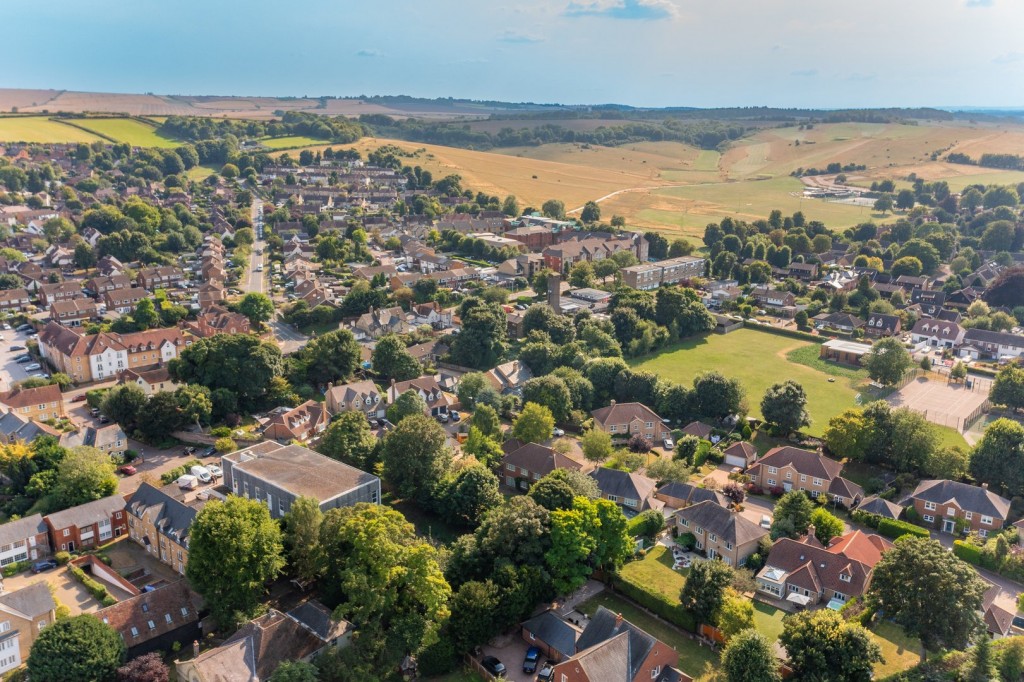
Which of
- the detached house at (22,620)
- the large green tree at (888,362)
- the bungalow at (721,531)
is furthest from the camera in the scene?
the large green tree at (888,362)

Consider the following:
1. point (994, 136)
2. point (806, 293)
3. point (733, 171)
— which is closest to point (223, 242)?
point (806, 293)

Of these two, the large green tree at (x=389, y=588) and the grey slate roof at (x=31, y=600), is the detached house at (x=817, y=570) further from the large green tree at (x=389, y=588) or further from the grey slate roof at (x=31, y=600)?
the grey slate roof at (x=31, y=600)

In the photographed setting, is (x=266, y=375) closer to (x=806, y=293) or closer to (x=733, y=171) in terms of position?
(x=806, y=293)

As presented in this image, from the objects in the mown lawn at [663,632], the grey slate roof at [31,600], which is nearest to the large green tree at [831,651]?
the mown lawn at [663,632]

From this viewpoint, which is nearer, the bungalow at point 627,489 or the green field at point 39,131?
the bungalow at point 627,489

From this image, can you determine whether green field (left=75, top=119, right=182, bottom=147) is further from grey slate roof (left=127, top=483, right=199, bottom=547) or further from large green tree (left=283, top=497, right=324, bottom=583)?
large green tree (left=283, top=497, right=324, bottom=583)

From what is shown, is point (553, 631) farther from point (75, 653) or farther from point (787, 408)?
point (787, 408)
